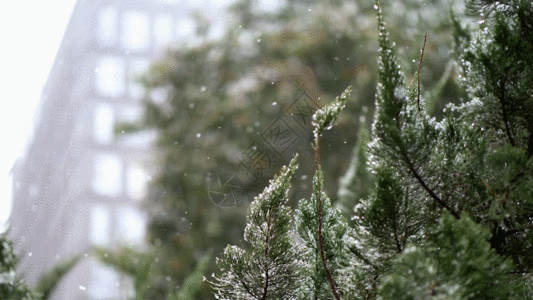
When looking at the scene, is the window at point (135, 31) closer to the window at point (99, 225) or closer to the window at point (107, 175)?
the window at point (107, 175)

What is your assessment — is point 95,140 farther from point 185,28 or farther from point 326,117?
Result: point 326,117

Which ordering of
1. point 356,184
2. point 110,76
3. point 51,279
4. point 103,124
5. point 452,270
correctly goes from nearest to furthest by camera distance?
point 452,270 < point 51,279 < point 356,184 < point 103,124 < point 110,76

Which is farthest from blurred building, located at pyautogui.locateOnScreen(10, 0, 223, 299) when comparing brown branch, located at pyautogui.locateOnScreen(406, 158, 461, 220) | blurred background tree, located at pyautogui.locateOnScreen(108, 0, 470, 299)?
brown branch, located at pyautogui.locateOnScreen(406, 158, 461, 220)

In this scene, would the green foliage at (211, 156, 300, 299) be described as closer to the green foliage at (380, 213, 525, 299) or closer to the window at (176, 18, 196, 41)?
the green foliage at (380, 213, 525, 299)

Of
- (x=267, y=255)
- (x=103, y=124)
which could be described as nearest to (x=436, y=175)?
(x=267, y=255)

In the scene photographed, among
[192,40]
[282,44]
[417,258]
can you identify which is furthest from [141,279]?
[192,40]

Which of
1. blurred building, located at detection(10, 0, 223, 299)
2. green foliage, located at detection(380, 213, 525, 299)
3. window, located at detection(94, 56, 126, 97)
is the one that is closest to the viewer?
green foliage, located at detection(380, 213, 525, 299)
